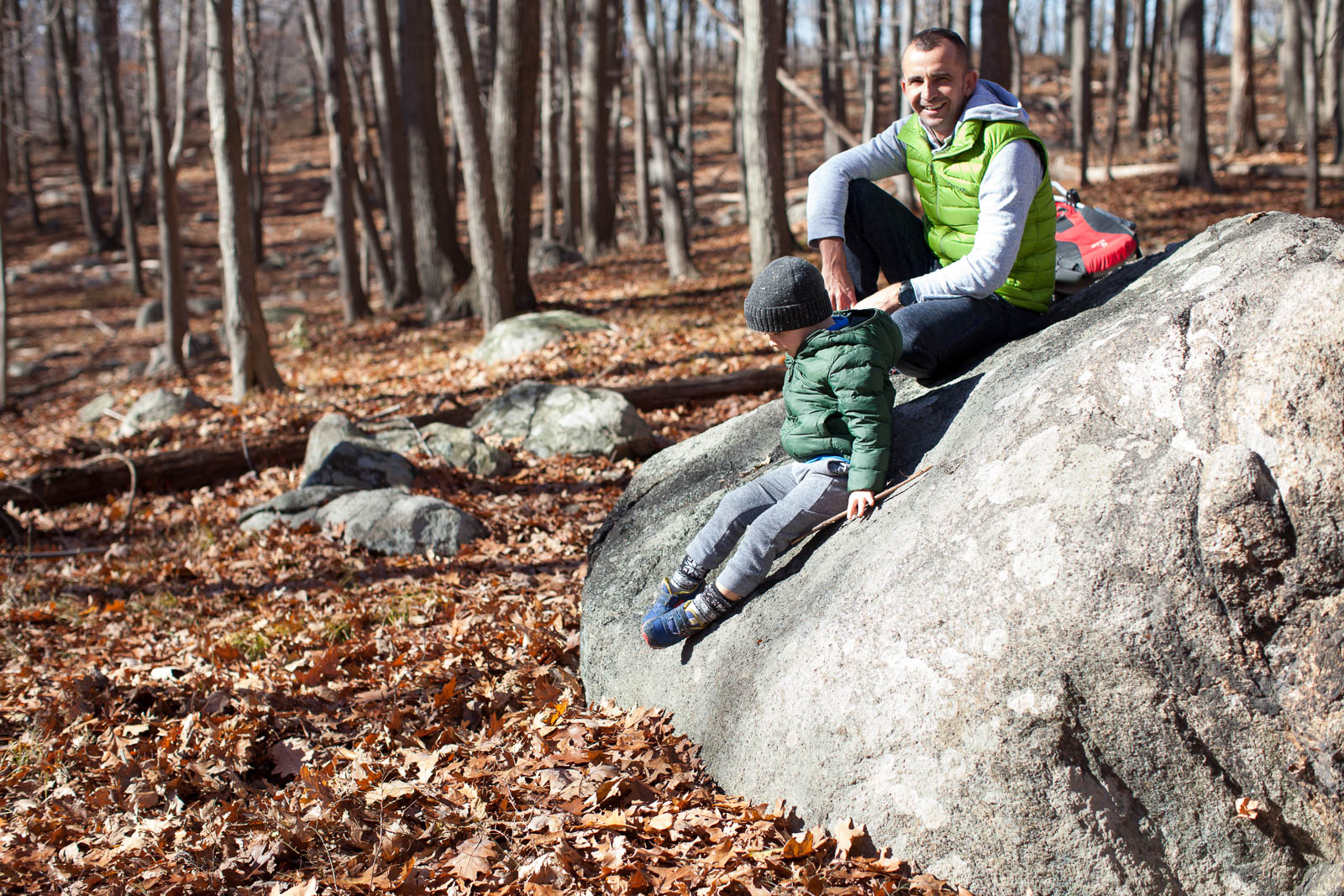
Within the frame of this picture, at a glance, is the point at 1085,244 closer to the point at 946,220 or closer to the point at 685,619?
the point at 946,220

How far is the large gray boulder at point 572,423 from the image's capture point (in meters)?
7.49

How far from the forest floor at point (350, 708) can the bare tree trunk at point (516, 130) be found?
2801 millimetres

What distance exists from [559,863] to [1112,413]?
224 centimetres

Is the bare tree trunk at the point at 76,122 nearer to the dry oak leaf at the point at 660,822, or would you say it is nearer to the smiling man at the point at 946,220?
the smiling man at the point at 946,220

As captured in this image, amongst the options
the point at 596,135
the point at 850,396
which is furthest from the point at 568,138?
the point at 850,396

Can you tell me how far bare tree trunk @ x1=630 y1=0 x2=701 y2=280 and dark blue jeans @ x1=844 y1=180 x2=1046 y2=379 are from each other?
10027mm

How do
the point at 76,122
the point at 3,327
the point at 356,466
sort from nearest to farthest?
1. the point at 356,466
2. the point at 3,327
3. the point at 76,122

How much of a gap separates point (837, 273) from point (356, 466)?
4614 millimetres

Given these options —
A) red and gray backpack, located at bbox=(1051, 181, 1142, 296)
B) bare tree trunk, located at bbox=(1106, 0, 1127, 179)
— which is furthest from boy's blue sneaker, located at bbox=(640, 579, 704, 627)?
bare tree trunk, located at bbox=(1106, 0, 1127, 179)

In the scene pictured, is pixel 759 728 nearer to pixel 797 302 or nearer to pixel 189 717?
pixel 797 302

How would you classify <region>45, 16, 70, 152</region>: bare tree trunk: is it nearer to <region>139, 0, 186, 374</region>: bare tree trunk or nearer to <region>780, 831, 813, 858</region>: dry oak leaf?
<region>139, 0, 186, 374</region>: bare tree trunk

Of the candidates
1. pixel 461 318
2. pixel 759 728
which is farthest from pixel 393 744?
pixel 461 318

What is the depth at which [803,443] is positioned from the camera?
3.50m

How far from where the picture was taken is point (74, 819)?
145 inches
